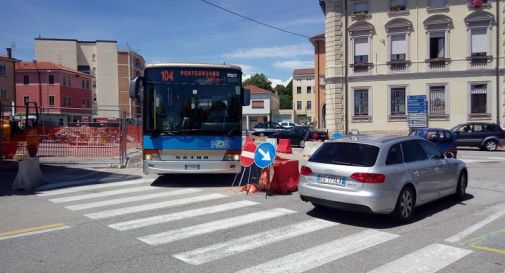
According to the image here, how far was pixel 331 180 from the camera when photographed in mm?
8070

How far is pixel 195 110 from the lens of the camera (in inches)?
465

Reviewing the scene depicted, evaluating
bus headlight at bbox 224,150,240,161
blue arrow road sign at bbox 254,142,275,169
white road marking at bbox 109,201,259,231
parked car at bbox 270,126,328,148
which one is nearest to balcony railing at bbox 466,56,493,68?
parked car at bbox 270,126,328,148

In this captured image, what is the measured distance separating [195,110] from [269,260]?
6.55 m

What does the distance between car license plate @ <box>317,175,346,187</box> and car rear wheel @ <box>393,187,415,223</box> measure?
100 centimetres

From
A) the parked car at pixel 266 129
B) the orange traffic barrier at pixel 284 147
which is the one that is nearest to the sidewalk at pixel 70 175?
the orange traffic barrier at pixel 284 147

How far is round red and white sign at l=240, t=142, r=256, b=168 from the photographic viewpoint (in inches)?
446

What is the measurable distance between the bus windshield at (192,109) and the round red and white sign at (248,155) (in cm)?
65

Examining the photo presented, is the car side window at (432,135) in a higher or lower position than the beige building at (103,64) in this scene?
lower

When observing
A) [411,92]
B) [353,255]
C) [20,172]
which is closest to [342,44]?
[411,92]

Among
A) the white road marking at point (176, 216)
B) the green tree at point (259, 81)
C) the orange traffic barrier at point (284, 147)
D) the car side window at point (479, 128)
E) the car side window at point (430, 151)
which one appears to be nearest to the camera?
the white road marking at point (176, 216)

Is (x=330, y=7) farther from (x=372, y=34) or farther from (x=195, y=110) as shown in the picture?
(x=195, y=110)

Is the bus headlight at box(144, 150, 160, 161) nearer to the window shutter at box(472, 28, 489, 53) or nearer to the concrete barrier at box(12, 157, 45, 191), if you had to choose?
the concrete barrier at box(12, 157, 45, 191)

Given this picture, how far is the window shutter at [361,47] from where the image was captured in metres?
36.2

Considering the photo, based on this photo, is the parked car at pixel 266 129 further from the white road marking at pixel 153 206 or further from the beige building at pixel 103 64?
the beige building at pixel 103 64
